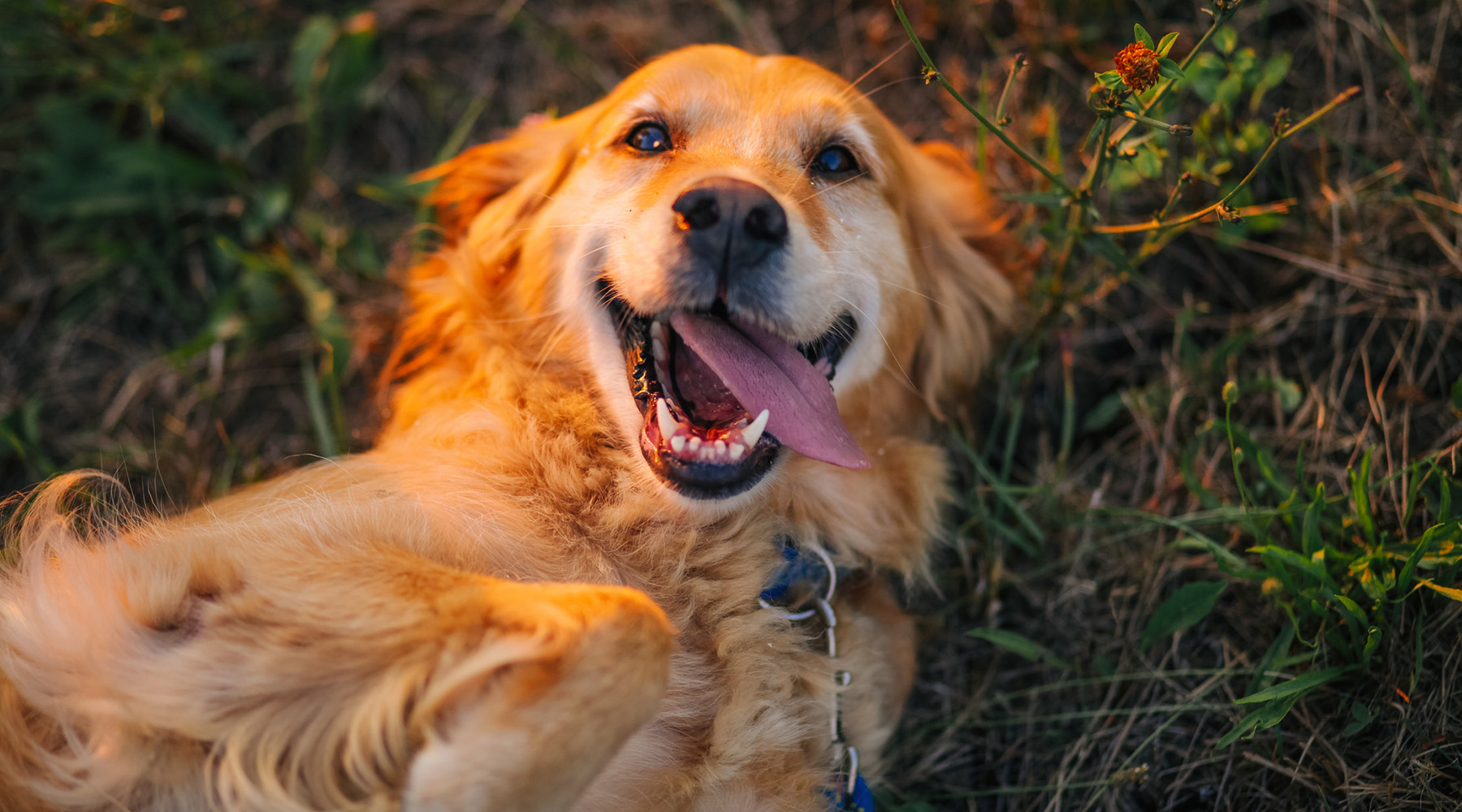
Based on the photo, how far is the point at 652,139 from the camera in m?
2.45

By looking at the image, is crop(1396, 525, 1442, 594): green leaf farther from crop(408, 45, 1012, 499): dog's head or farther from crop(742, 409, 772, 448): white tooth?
crop(742, 409, 772, 448): white tooth

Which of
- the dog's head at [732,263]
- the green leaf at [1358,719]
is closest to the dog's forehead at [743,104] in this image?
the dog's head at [732,263]

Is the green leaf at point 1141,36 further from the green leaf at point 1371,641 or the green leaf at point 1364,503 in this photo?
the green leaf at point 1371,641

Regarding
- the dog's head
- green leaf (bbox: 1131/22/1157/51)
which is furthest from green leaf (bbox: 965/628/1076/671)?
green leaf (bbox: 1131/22/1157/51)

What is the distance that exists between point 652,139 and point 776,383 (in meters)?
0.84

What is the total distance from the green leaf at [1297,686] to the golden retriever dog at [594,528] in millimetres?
879

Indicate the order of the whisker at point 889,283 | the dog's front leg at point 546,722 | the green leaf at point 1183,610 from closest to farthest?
the dog's front leg at point 546,722 < the whisker at point 889,283 < the green leaf at point 1183,610

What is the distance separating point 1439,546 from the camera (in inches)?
84.4

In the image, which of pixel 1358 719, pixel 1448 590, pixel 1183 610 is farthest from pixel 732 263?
pixel 1358 719

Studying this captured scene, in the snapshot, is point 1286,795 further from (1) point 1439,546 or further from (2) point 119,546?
(2) point 119,546

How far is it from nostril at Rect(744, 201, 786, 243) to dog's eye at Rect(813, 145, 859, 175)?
1.80ft

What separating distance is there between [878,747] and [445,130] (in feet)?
9.89

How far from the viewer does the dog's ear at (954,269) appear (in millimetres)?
2711

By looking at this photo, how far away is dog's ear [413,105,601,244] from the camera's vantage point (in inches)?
110
